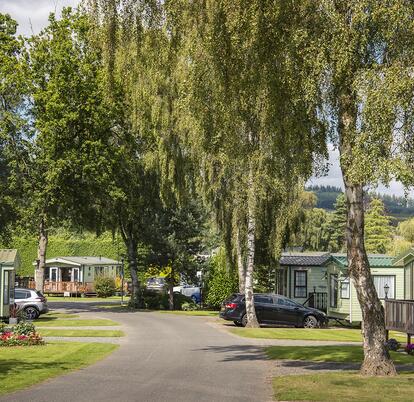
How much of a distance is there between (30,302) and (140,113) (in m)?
10.9

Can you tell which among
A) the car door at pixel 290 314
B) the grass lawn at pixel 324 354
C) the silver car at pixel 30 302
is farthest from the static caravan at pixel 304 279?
the grass lawn at pixel 324 354

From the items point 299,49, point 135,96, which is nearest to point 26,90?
point 135,96

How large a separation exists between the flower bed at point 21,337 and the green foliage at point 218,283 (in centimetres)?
2031

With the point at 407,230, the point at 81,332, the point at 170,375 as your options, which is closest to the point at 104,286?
the point at 407,230

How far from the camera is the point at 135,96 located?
23250 mm

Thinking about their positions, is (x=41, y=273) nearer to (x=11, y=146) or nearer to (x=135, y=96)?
(x=11, y=146)

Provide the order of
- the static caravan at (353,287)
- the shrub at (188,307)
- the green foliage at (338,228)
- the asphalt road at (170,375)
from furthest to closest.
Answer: the green foliage at (338,228) < the shrub at (188,307) < the static caravan at (353,287) < the asphalt road at (170,375)

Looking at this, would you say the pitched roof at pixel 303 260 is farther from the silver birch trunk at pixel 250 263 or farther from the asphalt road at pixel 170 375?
the asphalt road at pixel 170 375

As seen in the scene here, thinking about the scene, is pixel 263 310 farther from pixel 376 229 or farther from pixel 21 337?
pixel 376 229

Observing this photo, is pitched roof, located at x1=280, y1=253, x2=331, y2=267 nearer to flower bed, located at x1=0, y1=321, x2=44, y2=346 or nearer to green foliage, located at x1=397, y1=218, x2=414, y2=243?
flower bed, located at x1=0, y1=321, x2=44, y2=346

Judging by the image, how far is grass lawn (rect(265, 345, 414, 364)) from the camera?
2011 centimetres

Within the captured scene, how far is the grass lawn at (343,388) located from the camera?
12901mm

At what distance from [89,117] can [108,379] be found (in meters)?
27.2

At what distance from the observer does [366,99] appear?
14.3 metres
